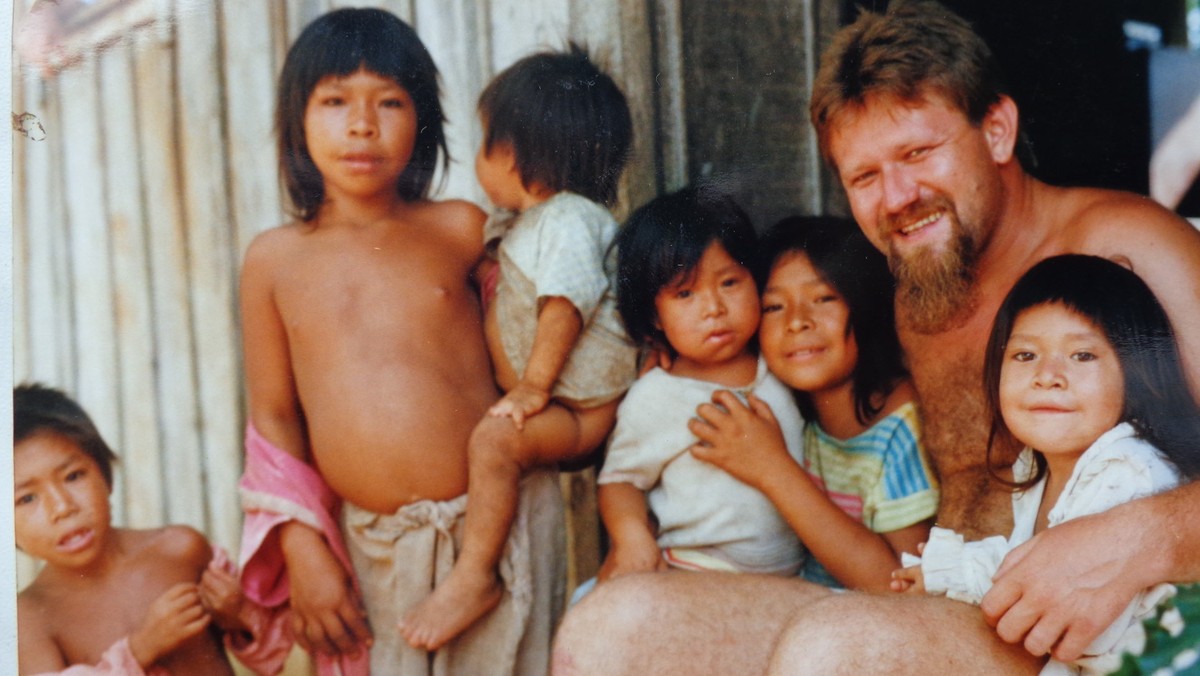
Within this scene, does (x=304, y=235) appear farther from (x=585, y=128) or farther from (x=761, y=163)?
(x=761, y=163)

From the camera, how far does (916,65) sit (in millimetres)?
2594

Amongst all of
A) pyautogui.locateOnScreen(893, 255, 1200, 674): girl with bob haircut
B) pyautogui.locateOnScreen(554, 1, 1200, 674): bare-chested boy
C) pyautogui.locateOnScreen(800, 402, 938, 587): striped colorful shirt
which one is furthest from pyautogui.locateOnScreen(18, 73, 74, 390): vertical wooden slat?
pyautogui.locateOnScreen(893, 255, 1200, 674): girl with bob haircut

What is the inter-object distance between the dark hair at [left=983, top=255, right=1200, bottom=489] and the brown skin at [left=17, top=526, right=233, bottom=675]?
1.88 metres

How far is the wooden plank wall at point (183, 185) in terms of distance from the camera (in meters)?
2.82

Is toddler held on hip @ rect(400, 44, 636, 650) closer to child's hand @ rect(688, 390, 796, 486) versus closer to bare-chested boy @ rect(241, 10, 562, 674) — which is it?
bare-chested boy @ rect(241, 10, 562, 674)

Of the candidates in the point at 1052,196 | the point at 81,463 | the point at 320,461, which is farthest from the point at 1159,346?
the point at 81,463

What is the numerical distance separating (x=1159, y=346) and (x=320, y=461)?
177cm

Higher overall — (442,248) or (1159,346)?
(442,248)

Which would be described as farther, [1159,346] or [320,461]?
[320,461]

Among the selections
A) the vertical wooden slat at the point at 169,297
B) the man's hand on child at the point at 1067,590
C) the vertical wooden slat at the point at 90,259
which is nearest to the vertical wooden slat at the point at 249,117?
the vertical wooden slat at the point at 169,297

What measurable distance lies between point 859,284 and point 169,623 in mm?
1683

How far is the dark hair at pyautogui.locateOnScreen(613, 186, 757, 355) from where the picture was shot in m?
2.67

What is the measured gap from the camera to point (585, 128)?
278 cm

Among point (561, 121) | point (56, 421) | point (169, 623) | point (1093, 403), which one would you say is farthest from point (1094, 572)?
point (56, 421)
